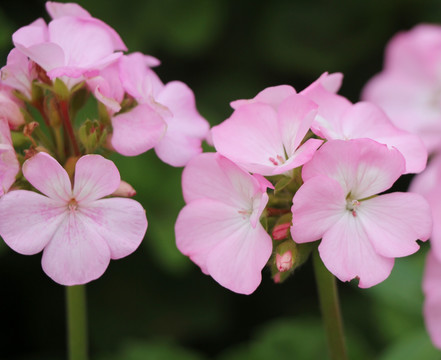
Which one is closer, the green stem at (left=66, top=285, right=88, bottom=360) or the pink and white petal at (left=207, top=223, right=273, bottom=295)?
the pink and white petal at (left=207, top=223, right=273, bottom=295)

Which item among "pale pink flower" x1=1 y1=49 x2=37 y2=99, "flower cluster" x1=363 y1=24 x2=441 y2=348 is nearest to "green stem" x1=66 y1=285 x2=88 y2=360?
"pale pink flower" x1=1 y1=49 x2=37 y2=99

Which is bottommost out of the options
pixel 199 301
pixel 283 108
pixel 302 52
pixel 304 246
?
pixel 304 246

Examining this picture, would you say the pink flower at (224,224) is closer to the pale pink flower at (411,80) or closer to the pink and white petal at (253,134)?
the pink and white petal at (253,134)

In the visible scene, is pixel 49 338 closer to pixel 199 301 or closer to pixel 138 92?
pixel 199 301

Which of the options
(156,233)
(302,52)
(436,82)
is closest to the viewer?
(156,233)

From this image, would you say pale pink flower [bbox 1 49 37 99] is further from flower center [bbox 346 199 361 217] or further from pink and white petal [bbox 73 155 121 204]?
flower center [bbox 346 199 361 217]

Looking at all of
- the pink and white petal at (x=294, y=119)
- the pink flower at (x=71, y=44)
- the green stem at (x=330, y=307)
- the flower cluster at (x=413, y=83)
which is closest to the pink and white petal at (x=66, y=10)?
the pink flower at (x=71, y=44)

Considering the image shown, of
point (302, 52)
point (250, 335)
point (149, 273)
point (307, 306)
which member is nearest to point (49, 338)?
point (149, 273)
